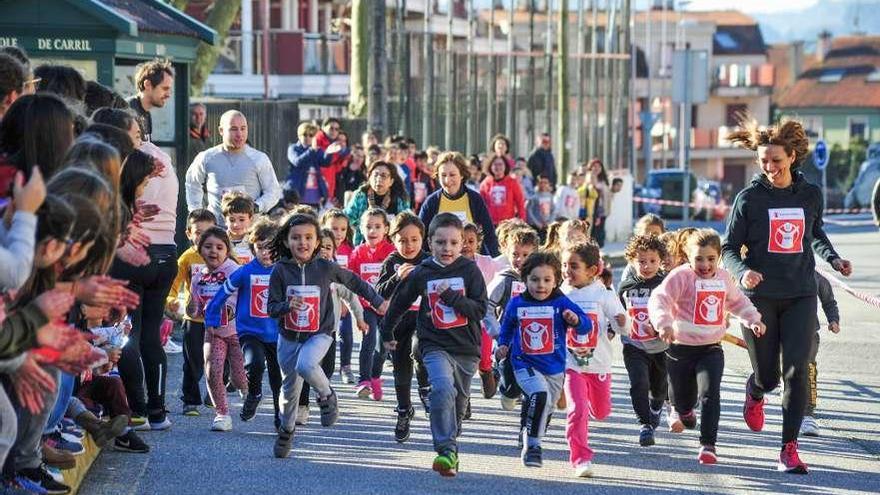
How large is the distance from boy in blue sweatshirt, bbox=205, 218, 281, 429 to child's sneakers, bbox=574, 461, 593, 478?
6.39ft

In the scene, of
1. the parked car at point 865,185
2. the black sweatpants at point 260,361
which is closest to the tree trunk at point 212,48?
the black sweatpants at point 260,361

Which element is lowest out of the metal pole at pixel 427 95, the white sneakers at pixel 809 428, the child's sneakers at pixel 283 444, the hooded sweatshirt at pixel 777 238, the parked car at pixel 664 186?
the parked car at pixel 664 186

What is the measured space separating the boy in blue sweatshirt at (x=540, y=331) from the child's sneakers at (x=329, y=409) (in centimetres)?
105

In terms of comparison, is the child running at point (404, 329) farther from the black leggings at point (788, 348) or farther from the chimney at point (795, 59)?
the chimney at point (795, 59)

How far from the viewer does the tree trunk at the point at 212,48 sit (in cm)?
3084

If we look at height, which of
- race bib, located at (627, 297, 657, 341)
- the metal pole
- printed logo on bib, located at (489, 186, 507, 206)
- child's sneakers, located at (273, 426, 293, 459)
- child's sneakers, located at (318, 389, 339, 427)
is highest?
the metal pole

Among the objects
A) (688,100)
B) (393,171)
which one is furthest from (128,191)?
(688,100)

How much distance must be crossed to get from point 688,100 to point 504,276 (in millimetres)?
24143

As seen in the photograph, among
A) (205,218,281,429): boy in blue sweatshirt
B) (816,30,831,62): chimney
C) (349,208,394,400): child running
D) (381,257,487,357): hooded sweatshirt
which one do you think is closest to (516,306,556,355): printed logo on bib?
(381,257,487,357): hooded sweatshirt

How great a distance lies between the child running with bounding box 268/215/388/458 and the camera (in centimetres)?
1041

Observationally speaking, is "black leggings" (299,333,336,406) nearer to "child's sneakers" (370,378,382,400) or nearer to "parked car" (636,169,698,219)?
"child's sneakers" (370,378,382,400)

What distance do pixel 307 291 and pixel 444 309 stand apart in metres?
0.78

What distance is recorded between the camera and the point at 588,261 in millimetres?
10805

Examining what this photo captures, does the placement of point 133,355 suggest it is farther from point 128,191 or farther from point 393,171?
point 393,171
